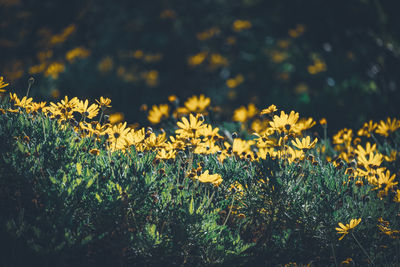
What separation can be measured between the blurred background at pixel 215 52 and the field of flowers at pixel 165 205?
2104 millimetres

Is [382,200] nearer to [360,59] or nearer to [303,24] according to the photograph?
[360,59]

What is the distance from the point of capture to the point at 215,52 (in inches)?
317

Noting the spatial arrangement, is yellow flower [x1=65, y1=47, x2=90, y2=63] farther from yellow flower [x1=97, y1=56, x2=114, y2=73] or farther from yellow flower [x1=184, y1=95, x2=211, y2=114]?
yellow flower [x1=184, y1=95, x2=211, y2=114]

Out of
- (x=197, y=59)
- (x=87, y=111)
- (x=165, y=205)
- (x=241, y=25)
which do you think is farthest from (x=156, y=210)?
(x=241, y=25)

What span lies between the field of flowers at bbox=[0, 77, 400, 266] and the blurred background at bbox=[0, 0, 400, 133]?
6.90 ft

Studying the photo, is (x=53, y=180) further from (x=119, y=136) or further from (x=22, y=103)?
(x=22, y=103)

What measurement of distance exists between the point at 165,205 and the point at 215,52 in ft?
20.7

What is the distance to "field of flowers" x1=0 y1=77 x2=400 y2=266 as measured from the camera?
1.96 m

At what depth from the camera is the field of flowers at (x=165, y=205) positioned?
196 centimetres

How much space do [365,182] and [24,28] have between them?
25.3 feet

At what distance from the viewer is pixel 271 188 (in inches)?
90.5

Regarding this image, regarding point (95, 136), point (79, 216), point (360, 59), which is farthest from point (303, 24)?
point (79, 216)

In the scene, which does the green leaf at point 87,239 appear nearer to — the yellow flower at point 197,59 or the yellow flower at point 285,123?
the yellow flower at point 285,123

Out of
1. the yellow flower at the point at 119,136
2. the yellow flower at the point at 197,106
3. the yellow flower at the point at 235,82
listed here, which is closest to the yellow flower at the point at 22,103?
the yellow flower at the point at 119,136
